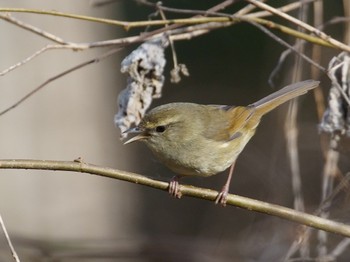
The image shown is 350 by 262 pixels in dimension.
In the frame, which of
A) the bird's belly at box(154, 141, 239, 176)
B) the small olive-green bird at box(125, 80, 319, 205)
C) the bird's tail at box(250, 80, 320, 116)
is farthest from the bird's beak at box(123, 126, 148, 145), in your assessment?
the bird's tail at box(250, 80, 320, 116)

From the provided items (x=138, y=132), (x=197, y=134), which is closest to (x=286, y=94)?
(x=197, y=134)

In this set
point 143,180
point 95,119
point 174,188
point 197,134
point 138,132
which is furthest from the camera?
point 95,119

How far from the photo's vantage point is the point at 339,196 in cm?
318

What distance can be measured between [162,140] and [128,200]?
6.36 metres

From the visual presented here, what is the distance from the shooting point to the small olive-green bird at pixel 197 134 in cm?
311

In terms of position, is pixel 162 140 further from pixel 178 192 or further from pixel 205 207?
pixel 205 207

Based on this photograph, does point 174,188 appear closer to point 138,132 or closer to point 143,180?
point 143,180

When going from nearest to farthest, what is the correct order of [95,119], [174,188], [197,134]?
1. [174,188]
2. [197,134]
3. [95,119]

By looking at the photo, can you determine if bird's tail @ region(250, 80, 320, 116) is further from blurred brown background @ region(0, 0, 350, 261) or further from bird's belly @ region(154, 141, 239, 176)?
blurred brown background @ region(0, 0, 350, 261)

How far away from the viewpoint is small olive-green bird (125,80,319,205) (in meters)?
3.11

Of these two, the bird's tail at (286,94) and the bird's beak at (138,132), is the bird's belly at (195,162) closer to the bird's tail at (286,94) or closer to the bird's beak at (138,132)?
the bird's beak at (138,132)

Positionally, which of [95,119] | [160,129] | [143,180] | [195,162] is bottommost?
[143,180]

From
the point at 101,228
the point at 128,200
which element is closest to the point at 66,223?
the point at 101,228

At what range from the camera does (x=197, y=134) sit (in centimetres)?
329
